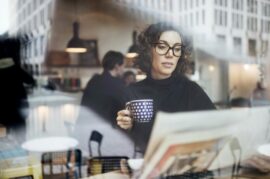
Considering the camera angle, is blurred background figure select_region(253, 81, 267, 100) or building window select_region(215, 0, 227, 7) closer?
building window select_region(215, 0, 227, 7)

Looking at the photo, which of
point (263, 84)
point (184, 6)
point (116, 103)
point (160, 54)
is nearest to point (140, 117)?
point (116, 103)

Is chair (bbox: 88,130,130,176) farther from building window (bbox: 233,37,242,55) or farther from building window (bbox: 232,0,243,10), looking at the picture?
building window (bbox: 232,0,243,10)

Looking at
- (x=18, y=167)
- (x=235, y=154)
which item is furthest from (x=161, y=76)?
(x=18, y=167)

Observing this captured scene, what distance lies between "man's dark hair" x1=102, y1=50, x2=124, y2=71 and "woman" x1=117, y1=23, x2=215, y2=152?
3.5 inches

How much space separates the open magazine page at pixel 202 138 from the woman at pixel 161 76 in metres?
0.05

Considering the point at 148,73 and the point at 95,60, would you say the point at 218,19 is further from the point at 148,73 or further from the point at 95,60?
the point at 95,60

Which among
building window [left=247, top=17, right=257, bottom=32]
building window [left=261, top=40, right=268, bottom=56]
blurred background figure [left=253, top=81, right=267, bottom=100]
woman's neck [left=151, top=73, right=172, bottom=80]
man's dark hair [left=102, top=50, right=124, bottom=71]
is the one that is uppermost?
building window [left=247, top=17, right=257, bottom=32]

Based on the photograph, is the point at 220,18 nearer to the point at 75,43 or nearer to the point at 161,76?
the point at 161,76

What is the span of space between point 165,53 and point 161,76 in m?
0.11

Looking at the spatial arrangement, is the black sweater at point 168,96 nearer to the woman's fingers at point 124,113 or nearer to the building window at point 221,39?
the woman's fingers at point 124,113

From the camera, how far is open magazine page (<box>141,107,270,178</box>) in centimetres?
175

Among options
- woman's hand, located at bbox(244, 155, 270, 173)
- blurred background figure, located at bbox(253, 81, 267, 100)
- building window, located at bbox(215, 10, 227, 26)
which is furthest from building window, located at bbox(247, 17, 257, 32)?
woman's hand, located at bbox(244, 155, 270, 173)

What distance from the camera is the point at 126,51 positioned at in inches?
66.6

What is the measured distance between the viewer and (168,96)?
1807mm
